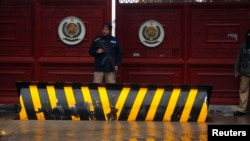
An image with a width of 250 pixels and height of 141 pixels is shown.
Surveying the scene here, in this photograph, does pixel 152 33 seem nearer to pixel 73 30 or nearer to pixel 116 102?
pixel 73 30

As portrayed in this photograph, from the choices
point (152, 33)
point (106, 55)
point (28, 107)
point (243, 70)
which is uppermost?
point (152, 33)

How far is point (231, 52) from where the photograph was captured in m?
11.6

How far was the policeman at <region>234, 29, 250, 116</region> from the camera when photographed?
11.0 m

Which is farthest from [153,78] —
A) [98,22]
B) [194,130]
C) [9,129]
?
[9,129]

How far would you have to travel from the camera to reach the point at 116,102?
33.7 ft

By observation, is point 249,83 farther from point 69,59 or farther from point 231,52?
point 69,59

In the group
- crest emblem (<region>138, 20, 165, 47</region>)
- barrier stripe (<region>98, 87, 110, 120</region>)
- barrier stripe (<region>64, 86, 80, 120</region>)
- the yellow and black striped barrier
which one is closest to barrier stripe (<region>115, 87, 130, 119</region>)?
the yellow and black striped barrier

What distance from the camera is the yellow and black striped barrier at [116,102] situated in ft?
33.5

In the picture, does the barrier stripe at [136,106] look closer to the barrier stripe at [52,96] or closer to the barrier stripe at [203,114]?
the barrier stripe at [203,114]

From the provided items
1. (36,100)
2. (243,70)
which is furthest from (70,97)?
(243,70)

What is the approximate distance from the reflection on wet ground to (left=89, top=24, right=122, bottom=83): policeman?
4.91ft

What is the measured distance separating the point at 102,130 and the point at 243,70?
11.8ft

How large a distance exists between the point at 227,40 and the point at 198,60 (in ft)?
2.55

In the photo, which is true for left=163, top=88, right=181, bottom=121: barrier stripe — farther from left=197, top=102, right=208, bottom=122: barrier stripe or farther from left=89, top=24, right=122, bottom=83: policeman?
left=89, top=24, right=122, bottom=83: policeman
